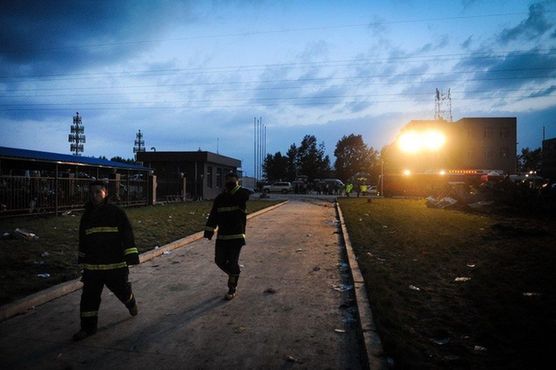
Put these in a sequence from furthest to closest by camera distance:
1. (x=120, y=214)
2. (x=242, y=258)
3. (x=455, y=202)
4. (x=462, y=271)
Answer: (x=455, y=202)
(x=242, y=258)
(x=462, y=271)
(x=120, y=214)

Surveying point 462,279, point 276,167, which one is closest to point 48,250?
point 462,279

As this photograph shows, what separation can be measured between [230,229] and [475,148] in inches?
2883

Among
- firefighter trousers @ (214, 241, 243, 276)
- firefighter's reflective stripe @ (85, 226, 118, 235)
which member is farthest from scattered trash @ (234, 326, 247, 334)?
firefighter's reflective stripe @ (85, 226, 118, 235)

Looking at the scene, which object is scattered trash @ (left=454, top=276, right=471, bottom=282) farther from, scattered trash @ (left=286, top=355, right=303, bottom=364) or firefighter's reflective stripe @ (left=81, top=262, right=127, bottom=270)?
firefighter's reflective stripe @ (left=81, top=262, right=127, bottom=270)

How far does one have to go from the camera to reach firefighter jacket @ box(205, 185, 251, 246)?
5766 millimetres

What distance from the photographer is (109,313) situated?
499 centimetres

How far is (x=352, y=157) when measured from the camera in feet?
316

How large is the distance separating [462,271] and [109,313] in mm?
5954

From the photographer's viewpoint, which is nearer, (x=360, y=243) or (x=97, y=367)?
(x=97, y=367)

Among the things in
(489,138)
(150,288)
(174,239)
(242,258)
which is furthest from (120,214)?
(489,138)

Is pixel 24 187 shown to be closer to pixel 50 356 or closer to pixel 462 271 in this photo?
pixel 50 356

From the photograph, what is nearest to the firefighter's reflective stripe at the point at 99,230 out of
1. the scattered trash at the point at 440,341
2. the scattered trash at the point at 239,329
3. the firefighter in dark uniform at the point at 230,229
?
the firefighter in dark uniform at the point at 230,229

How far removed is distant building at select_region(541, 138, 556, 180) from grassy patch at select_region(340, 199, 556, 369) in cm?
7115

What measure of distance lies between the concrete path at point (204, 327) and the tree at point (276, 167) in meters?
81.1
